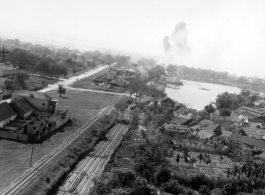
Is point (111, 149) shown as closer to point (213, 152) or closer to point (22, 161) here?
point (22, 161)

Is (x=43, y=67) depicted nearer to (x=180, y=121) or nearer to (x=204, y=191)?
(x=180, y=121)

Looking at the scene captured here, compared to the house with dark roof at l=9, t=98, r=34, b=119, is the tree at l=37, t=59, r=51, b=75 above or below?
above

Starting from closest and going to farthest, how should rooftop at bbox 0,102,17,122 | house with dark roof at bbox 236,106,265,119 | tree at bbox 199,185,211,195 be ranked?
tree at bbox 199,185,211,195, rooftop at bbox 0,102,17,122, house with dark roof at bbox 236,106,265,119

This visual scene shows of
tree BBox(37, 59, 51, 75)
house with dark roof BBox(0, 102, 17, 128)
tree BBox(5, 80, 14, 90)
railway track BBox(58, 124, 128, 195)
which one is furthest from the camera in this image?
tree BBox(37, 59, 51, 75)

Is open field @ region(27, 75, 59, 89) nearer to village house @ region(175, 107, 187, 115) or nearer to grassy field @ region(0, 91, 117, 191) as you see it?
grassy field @ region(0, 91, 117, 191)

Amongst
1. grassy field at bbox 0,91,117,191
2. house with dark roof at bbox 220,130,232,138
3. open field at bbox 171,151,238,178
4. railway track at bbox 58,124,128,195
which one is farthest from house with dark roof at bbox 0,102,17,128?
house with dark roof at bbox 220,130,232,138

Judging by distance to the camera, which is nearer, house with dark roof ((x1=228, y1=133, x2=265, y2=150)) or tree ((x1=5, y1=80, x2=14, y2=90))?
house with dark roof ((x1=228, y1=133, x2=265, y2=150))

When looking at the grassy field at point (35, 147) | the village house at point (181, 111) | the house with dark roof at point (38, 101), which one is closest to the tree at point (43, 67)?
the grassy field at point (35, 147)

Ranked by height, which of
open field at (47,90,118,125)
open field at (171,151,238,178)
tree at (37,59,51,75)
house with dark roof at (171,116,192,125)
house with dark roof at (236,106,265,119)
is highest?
tree at (37,59,51,75)

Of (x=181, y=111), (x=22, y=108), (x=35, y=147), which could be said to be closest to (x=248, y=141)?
(x=181, y=111)
